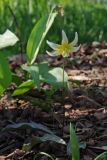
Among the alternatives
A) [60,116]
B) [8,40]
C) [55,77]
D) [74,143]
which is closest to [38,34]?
[8,40]

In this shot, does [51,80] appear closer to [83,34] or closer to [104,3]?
[83,34]

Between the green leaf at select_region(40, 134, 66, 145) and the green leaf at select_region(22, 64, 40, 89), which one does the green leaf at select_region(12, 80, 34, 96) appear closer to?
the green leaf at select_region(22, 64, 40, 89)

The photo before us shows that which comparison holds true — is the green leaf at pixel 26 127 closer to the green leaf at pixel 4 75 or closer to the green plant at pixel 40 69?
the green plant at pixel 40 69

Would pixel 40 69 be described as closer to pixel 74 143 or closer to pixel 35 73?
pixel 35 73

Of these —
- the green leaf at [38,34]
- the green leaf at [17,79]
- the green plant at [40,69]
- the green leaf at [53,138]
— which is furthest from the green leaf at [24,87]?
the green leaf at [53,138]

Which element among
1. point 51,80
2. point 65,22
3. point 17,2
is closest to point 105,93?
point 51,80

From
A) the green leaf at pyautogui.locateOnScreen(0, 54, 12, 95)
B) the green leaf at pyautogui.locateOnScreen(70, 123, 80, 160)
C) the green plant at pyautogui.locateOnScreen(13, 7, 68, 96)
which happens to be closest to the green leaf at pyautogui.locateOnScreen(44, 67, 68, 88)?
the green plant at pyautogui.locateOnScreen(13, 7, 68, 96)
